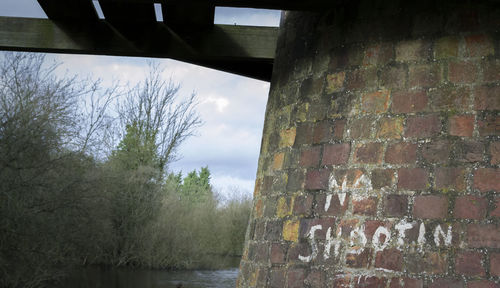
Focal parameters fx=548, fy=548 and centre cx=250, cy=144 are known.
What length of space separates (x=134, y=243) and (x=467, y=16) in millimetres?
18417

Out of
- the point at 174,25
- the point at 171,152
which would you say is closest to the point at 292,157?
the point at 174,25

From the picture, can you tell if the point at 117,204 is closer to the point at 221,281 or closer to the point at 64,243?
the point at 221,281

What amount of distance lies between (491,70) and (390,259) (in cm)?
132

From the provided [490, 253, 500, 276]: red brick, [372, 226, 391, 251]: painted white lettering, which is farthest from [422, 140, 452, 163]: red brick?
[490, 253, 500, 276]: red brick

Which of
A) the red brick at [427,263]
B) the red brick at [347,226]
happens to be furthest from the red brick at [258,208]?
the red brick at [427,263]

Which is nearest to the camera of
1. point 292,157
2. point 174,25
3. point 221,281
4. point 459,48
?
point 459,48

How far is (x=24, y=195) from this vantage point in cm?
1077

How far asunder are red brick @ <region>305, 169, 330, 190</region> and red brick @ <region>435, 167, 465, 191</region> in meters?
0.73

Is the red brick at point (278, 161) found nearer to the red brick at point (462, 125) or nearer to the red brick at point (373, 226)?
the red brick at point (373, 226)

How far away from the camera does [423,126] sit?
342 centimetres

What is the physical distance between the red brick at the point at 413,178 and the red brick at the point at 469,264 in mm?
455

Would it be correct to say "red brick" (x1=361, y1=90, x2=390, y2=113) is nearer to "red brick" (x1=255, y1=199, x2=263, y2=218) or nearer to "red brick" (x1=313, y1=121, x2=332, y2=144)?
"red brick" (x1=313, y1=121, x2=332, y2=144)

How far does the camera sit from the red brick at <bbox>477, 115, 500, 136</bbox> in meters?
3.28

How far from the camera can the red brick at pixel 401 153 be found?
3408 mm
